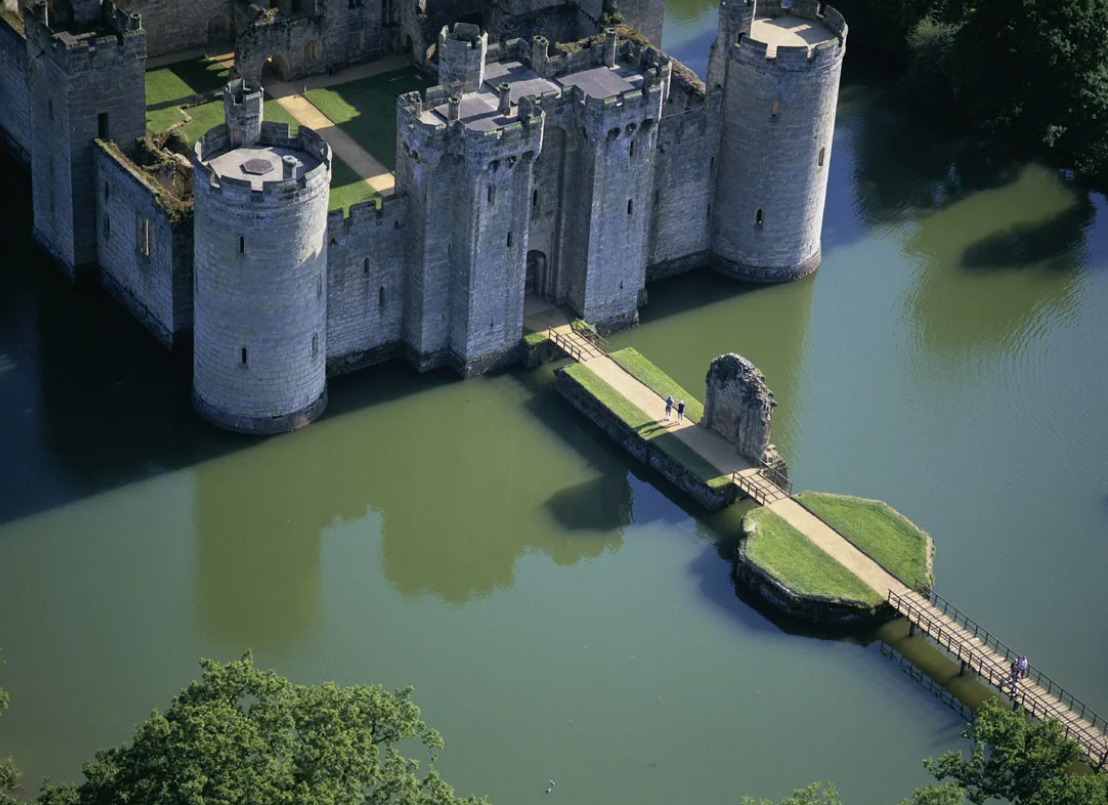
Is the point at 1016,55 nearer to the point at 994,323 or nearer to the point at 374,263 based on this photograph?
the point at 994,323

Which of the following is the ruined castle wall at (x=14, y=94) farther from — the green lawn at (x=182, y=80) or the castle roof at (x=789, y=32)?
A: the castle roof at (x=789, y=32)

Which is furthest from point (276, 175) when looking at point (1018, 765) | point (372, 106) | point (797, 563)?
point (1018, 765)

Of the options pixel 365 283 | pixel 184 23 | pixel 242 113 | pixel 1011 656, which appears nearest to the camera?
pixel 1011 656

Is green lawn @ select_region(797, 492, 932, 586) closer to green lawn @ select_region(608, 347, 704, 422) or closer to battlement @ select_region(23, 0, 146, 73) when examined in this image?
green lawn @ select_region(608, 347, 704, 422)

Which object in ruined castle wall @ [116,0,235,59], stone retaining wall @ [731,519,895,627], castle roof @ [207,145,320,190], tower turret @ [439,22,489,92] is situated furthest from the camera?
ruined castle wall @ [116,0,235,59]

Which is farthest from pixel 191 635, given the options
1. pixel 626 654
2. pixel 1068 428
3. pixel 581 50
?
pixel 1068 428

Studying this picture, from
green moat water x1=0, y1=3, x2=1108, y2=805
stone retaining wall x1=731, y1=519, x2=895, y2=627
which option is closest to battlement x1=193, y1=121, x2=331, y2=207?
green moat water x1=0, y1=3, x2=1108, y2=805

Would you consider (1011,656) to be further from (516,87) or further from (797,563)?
(516,87)
